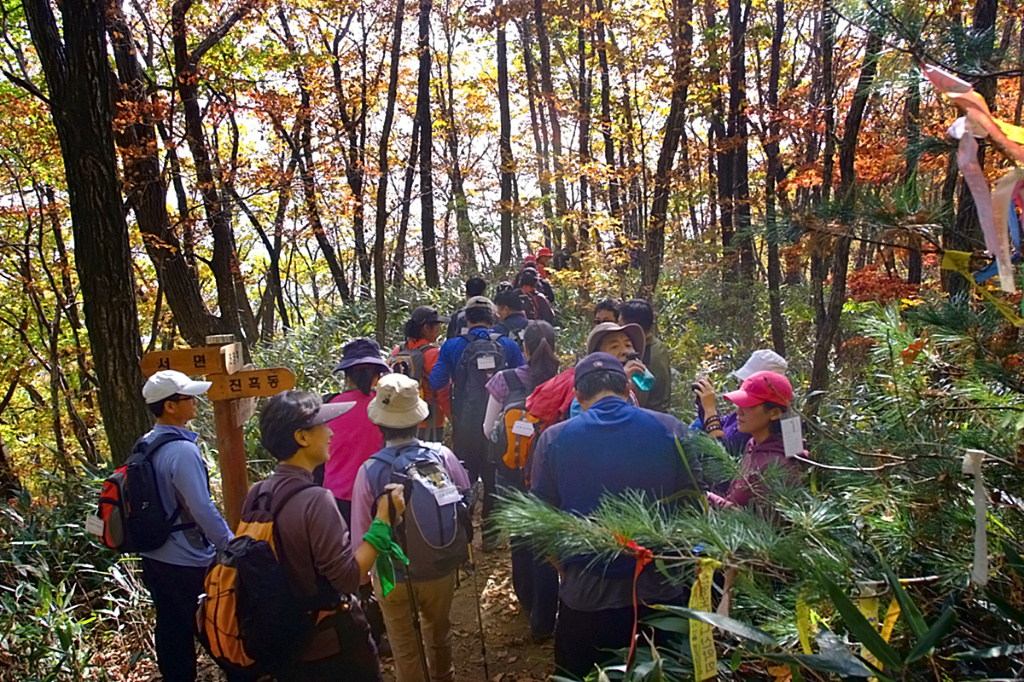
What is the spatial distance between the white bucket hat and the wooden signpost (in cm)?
61

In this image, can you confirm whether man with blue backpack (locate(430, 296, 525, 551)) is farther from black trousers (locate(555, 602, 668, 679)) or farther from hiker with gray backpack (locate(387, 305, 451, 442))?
black trousers (locate(555, 602, 668, 679))

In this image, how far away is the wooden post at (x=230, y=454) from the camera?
3.96 metres

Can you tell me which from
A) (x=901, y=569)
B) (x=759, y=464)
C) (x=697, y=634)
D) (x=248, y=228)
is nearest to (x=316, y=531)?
(x=697, y=634)

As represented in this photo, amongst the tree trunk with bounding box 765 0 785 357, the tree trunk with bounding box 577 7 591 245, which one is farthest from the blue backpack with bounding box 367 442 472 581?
the tree trunk with bounding box 577 7 591 245

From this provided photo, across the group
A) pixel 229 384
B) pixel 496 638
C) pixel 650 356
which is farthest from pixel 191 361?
pixel 650 356

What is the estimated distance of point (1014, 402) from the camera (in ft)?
5.37

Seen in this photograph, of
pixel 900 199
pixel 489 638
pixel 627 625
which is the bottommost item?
pixel 489 638

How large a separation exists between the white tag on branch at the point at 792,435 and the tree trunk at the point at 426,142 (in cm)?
1202

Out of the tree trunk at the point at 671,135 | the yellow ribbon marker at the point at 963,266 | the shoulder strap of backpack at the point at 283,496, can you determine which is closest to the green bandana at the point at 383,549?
the shoulder strap of backpack at the point at 283,496

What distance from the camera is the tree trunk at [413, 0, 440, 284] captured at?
12.5 m

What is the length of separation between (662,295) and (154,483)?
31.3 feet

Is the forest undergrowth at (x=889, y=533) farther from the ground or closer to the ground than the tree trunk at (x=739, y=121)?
closer to the ground

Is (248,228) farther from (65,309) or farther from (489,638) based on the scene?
(489,638)

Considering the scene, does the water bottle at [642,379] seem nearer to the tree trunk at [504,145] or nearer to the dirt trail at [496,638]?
the dirt trail at [496,638]
